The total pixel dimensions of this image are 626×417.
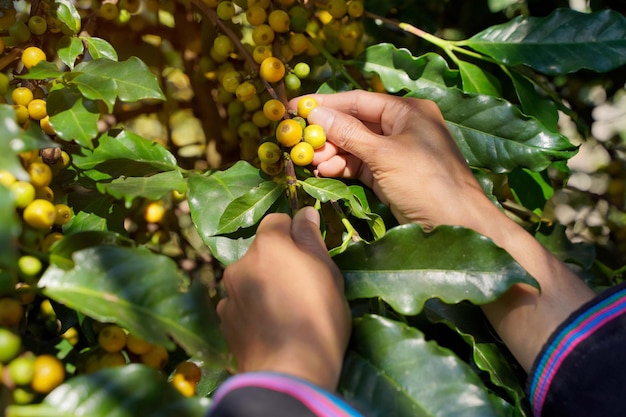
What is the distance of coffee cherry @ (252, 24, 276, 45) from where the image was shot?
128 cm

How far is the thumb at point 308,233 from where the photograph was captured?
91 cm

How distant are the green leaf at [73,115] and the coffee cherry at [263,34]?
0.44m

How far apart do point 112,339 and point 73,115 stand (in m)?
0.37

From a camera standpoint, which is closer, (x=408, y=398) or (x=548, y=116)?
(x=408, y=398)

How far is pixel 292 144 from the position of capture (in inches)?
45.5

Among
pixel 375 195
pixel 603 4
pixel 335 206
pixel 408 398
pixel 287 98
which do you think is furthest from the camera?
pixel 603 4

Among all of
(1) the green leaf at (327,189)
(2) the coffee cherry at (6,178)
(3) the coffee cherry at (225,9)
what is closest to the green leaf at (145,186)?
(2) the coffee cherry at (6,178)

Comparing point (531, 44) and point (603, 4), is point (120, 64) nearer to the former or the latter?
point (531, 44)

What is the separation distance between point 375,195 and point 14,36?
0.75 m

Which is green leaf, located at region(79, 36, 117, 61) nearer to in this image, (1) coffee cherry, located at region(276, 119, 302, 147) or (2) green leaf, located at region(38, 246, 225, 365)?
(1) coffee cherry, located at region(276, 119, 302, 147)

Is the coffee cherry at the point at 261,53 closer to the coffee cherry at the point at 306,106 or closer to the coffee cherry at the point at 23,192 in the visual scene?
the coffee cherry at the point at 306,106

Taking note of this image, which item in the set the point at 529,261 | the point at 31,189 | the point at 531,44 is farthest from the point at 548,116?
the point at 31,189

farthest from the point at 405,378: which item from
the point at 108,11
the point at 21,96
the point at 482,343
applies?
the point at 108,11

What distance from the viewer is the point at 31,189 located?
86 cm
